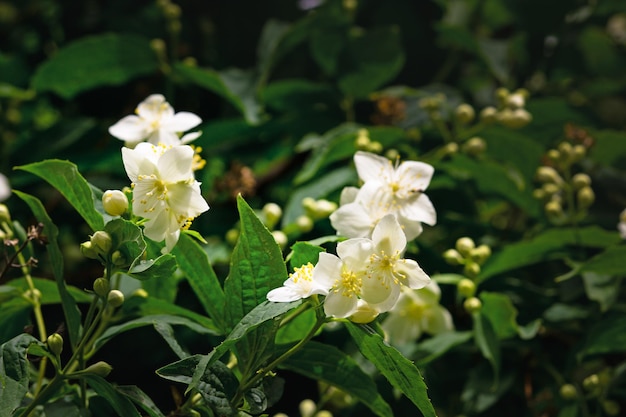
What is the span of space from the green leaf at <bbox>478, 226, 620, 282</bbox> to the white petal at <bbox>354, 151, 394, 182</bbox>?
305mm

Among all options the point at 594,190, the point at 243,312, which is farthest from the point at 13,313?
the point at 594,190

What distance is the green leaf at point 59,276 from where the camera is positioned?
92 centimetres

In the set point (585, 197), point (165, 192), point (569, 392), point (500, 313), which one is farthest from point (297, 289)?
point (585, 197)

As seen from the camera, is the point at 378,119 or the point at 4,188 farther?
the point at 378,119

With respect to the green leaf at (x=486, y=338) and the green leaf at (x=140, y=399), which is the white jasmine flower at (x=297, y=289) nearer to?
the green leaf at (x=140, y=399)

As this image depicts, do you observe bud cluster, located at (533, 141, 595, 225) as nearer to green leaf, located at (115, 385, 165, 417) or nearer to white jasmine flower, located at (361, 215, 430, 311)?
white jasmine flower, located at (361, 215, 430, 311)

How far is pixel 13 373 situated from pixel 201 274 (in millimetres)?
268

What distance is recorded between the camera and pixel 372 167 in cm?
112

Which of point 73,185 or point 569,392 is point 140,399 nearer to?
point 73,185

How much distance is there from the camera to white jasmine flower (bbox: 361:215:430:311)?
2.78 feet

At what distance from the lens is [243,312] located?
889 millimetres

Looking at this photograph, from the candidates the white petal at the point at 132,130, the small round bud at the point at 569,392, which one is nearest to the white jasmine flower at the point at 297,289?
the white petal at the point at 132,130

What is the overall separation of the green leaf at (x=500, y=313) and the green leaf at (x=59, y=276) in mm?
639

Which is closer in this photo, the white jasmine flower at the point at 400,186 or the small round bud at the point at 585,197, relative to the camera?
the white jasmine flower at the point at 400,186
